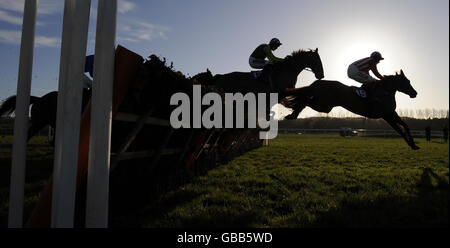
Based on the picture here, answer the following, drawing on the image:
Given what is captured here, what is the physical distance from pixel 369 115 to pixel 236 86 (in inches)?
101

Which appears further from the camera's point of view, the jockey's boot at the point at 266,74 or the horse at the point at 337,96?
the jockey's boot at the point at 266,74

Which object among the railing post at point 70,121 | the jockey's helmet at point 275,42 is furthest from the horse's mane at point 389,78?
the railing post at point 70,121

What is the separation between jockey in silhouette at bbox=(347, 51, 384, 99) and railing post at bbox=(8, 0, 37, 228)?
539cm

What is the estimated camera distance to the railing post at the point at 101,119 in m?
1.60

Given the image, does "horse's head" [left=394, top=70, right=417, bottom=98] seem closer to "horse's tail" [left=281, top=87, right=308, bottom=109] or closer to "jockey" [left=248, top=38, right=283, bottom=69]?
"horse's tail" [left=281, top=87, right=308, bottom=109]

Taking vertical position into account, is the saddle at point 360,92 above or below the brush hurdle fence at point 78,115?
above

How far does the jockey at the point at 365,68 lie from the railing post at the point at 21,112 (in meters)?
5.59

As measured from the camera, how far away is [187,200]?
10.4 feet

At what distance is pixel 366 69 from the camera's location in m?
5.79

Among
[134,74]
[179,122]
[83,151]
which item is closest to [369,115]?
[179,122]

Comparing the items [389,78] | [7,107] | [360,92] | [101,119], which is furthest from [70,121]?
[389,78]

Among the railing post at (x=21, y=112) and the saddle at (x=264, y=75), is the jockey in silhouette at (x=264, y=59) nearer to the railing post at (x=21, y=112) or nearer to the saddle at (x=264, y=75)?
the saddle at (x=264, y=75)

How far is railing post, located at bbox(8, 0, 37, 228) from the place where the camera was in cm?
174
